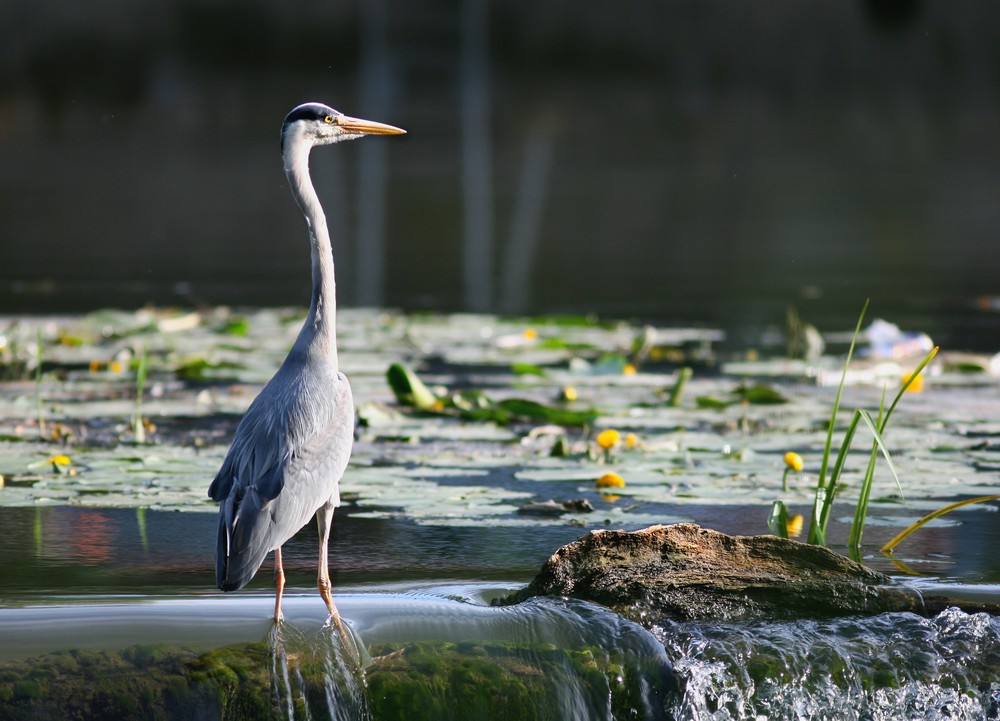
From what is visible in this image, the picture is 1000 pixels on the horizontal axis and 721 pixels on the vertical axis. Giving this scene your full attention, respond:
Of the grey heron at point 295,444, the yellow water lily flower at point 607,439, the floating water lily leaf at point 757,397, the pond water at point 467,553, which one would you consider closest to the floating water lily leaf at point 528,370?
the pond water at point 467,553

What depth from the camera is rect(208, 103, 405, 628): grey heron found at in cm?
263

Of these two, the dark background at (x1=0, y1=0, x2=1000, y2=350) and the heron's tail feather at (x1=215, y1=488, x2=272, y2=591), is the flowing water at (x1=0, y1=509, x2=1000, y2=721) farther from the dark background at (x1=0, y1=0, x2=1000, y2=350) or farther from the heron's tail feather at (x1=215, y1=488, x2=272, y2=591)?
the dark background at (x1=0, y1=0, x2=1000, y2=350)

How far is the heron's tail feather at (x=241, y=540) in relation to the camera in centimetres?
257

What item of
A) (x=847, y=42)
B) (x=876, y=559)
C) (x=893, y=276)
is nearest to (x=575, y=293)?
(x=893, y=276)

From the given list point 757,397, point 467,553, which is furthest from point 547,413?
point 467,553

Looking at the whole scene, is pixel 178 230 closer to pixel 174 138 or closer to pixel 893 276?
pixel 174 138

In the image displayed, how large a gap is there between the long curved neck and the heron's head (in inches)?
0.8

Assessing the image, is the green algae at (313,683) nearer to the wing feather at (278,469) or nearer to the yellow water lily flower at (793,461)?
the wing feather at (278,469)

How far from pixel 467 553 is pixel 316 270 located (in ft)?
2.35

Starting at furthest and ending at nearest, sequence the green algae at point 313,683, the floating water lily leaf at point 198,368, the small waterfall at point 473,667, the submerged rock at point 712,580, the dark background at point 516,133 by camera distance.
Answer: the dark background at point 516,133 → the floating water lily leaf at point 198,368 → the submerged rock at point 712,580 → the small waterfall at point 473,667 → the green algae at point 313,683

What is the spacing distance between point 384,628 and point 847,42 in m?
19.8

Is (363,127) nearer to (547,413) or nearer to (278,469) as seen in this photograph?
(278,469)

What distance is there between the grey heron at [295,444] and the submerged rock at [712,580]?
0.46 m

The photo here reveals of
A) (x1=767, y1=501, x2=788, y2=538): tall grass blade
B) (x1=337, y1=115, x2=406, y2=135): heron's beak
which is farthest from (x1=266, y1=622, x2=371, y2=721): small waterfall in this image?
(x1=337, y1=115, x2=406, y2=135): heron's beak
